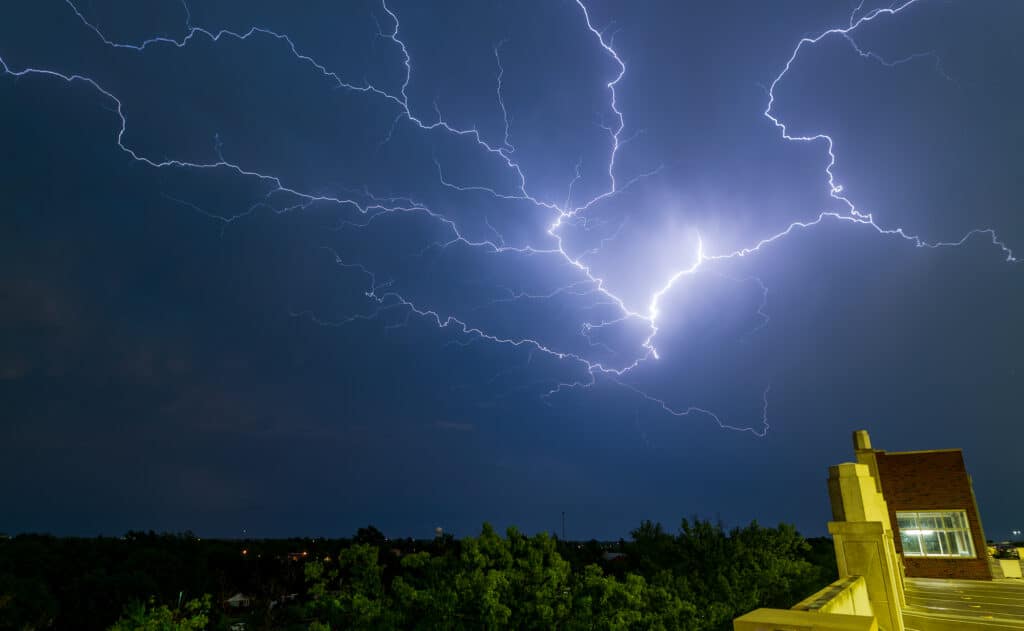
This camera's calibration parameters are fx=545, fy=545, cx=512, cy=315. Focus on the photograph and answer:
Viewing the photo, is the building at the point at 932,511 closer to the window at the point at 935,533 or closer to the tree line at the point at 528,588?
the window at the point at 935,533

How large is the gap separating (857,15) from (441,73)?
19615 mm

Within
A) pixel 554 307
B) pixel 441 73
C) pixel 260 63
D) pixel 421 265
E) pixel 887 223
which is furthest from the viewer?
pixel 554 307

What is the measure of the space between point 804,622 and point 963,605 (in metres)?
13.4

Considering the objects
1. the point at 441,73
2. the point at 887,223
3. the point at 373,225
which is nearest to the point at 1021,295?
the point at 887,223

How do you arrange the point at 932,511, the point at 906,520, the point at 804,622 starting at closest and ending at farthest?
the point at 804,622
the point at 932,511
the point at 906,520

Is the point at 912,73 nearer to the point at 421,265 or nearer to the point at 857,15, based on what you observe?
the point at 857,15

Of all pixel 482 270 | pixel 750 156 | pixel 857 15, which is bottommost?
pixel 750 156

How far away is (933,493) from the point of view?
1944cm


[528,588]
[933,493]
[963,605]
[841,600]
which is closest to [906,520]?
[933,493]

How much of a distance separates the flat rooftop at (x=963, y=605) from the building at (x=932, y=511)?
1.06 m

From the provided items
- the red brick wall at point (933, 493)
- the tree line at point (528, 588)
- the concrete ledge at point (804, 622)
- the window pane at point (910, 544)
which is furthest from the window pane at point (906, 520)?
the concrete ledge at point (804, 622)

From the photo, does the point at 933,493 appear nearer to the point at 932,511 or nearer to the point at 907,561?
the point at 932,511

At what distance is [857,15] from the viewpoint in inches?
928

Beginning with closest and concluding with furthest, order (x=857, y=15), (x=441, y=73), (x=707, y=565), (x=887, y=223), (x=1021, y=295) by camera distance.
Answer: (x=707, y=565), (x=857, y=15), (x=441, y=73), (x=887, y=223), (x=1021, y=295)
